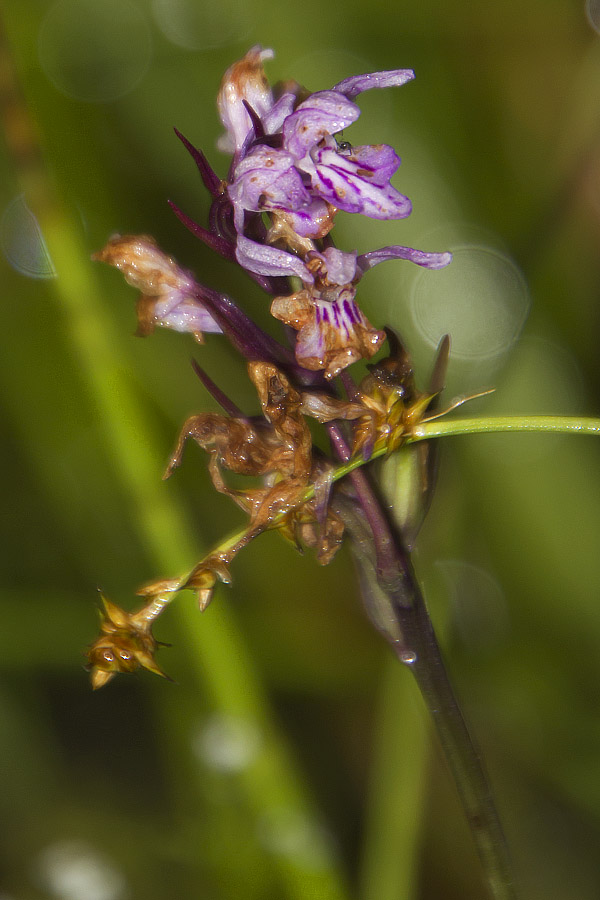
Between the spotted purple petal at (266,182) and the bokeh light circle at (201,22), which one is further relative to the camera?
the bokeh light circle at (201,22)

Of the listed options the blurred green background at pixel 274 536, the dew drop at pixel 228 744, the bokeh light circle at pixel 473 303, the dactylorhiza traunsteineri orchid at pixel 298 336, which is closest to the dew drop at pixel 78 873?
the blurred green background at pixel 274 536

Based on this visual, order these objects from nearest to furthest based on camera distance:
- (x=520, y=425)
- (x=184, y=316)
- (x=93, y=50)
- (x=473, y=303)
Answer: (x=520, y=425), (x=184, y=316), (x=473, y=303), (x=93, y=50)

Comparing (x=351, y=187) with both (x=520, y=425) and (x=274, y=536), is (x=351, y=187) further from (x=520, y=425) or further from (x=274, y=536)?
(x=274, y=536)

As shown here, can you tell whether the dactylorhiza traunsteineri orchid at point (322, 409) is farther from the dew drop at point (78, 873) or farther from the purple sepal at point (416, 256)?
the dew drop at point (78, 873)

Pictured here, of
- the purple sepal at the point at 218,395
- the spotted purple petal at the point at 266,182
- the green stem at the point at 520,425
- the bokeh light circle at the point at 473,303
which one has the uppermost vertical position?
the bokeh light circle at the point at 473,303

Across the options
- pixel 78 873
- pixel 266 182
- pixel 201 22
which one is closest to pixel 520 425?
pixel 266 182

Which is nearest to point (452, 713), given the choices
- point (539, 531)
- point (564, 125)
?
point (539, 531)

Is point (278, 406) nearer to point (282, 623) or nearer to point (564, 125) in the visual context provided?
point (282, 623)

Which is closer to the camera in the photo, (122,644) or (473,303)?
(122,644)
